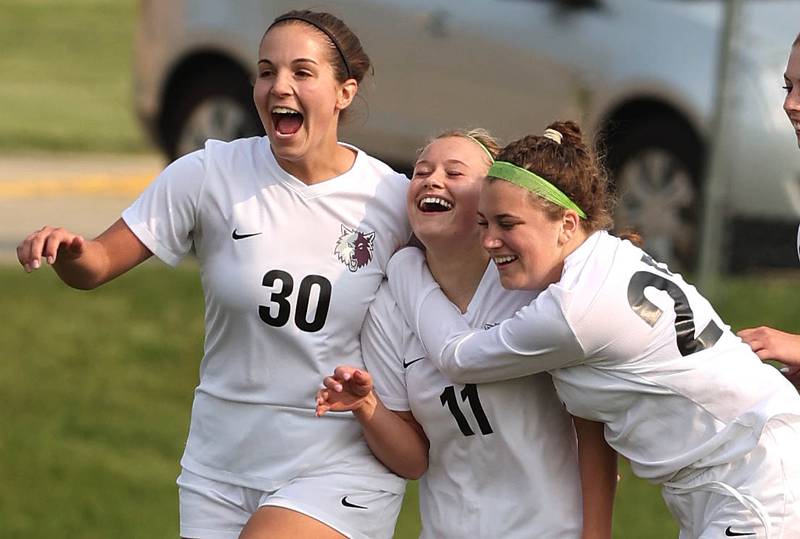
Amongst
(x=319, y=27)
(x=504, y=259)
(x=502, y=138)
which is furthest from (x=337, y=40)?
(x=502, y=138)

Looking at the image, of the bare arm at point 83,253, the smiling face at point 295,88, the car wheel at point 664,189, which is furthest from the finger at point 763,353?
the car wheel at point 664,189

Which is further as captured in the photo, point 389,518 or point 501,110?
point 501,110

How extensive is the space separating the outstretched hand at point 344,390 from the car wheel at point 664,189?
18.6 ft

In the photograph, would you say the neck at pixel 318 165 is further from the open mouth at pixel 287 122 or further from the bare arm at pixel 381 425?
the bare arm at pixel 381 425

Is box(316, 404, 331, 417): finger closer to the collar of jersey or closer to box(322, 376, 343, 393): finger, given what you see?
box(322, 376, 343, 393): finger

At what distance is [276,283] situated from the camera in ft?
15.1

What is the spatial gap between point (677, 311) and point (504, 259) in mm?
410

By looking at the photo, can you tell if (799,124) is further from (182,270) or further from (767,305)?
(182,270)

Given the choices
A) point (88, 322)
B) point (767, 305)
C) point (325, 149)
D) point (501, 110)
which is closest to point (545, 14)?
point (501, 110)

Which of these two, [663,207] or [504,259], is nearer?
[504,259]

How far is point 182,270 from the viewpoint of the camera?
35.2 ft

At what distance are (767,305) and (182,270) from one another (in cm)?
325

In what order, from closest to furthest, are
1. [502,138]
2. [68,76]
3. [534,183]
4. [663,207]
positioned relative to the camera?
1. [534,183]
2. [502,138]
3. [663,207]
4. [68,76]

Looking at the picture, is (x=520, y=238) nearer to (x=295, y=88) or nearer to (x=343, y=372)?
(x=343, y=372)
